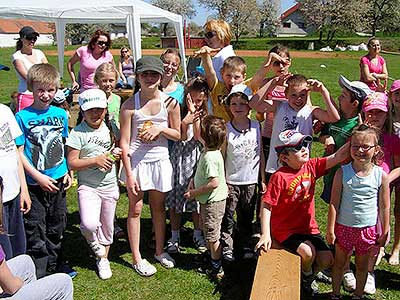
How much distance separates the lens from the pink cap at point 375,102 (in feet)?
12.1

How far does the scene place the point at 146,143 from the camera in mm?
4055

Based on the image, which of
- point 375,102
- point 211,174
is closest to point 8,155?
point 211,174

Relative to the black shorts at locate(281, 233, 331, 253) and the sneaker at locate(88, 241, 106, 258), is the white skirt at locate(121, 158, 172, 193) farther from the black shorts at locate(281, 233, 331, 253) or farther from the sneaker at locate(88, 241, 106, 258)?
the black shorts at locate(281, 233, 331, 253)

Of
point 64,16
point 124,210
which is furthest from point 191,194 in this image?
point 64,16

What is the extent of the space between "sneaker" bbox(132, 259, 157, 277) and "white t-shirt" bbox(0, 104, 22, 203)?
131 cm

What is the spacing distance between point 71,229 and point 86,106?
1839 mm

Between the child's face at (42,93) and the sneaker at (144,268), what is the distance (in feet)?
5.23

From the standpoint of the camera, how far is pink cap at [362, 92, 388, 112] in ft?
12.1

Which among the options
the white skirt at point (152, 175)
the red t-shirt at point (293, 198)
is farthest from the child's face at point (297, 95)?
the white skirt at point (152, 175)

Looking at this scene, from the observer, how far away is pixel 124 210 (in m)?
5.69

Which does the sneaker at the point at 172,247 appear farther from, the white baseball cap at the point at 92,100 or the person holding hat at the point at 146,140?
the white baseball cap at the point at 92,100

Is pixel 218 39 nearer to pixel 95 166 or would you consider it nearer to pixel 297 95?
pixel 297 95

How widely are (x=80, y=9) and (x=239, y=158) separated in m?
8.71

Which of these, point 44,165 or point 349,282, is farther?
point 349,282
